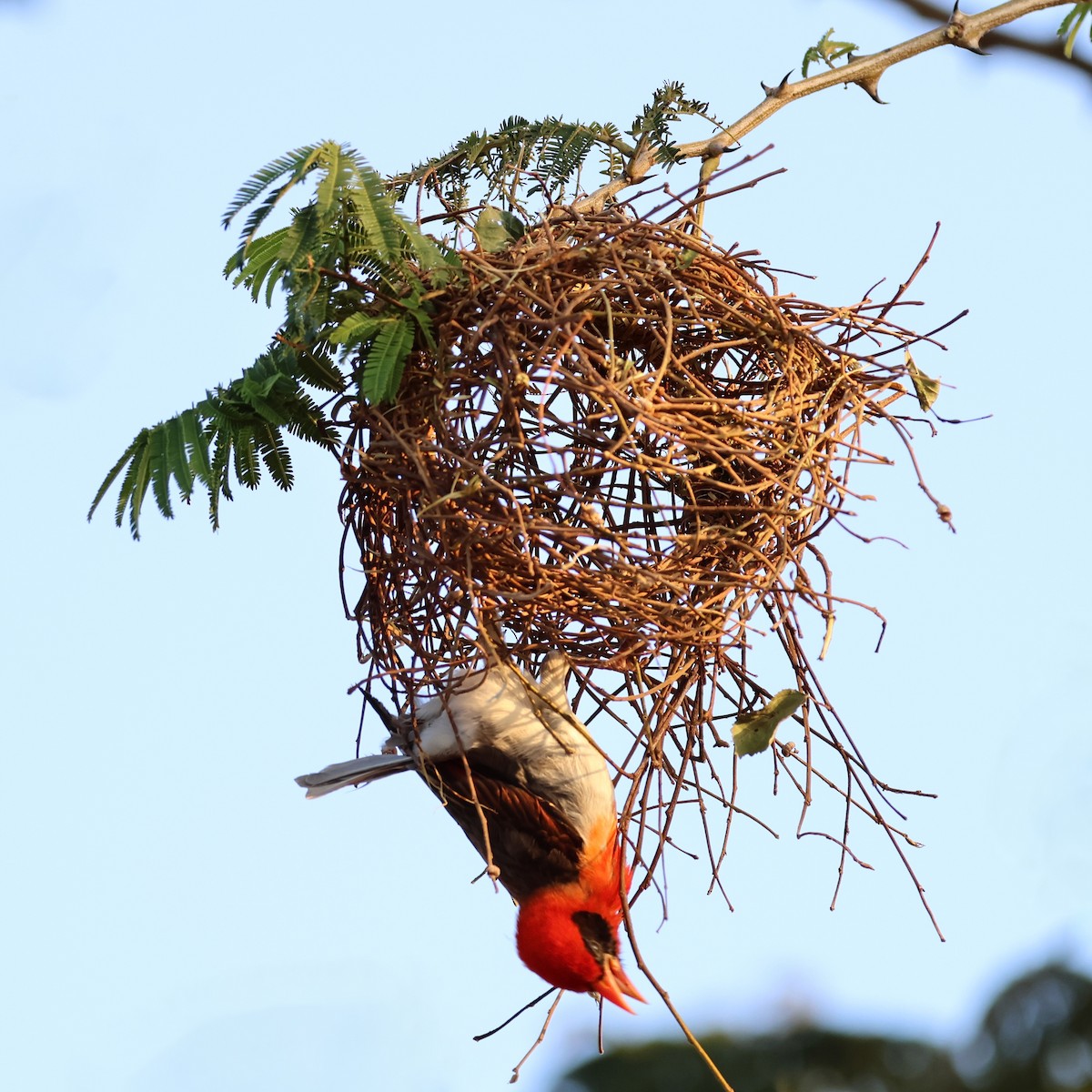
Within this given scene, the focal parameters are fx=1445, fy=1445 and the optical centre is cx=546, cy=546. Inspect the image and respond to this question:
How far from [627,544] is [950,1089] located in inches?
152

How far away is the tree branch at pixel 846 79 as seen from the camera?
237cm

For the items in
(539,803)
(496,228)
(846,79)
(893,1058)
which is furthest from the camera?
(893,1058)

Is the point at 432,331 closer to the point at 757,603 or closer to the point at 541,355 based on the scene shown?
the point at 541,355

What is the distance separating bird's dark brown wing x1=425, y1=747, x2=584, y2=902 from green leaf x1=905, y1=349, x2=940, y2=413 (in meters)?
0.89

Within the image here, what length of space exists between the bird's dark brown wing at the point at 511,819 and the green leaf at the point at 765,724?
31 centimetres

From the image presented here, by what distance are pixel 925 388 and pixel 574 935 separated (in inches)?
41.3

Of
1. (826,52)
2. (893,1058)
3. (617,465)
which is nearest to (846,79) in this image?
(826,52)

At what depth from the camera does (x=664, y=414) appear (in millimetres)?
2033

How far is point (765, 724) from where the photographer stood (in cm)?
222

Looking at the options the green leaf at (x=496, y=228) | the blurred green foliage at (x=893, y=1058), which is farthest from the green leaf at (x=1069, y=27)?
the blurred green foliage at (x=893, y=1058)

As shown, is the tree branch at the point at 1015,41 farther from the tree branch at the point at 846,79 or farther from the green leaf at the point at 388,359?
the green leaf at the point at 388,359

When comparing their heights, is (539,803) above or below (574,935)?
above

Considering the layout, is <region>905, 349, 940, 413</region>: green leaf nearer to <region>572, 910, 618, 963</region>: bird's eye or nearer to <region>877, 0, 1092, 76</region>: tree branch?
<region>877, 0, 1092, 76</region>: tree branch

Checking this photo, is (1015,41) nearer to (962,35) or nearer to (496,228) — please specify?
(962,35)
